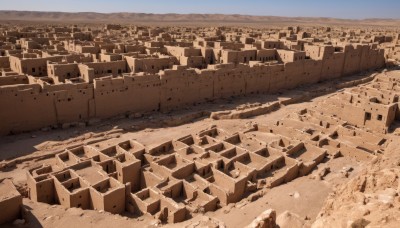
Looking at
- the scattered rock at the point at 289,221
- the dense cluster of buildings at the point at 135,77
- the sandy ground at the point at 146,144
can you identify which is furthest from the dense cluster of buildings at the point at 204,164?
the dense cluster of buildings at the point at 135,77

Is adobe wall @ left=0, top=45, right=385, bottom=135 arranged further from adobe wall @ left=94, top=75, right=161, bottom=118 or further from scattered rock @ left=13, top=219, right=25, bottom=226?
scattered rock @ left=13, top=219, right=25, bottom=226

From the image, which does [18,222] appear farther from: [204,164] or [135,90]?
[135,90]

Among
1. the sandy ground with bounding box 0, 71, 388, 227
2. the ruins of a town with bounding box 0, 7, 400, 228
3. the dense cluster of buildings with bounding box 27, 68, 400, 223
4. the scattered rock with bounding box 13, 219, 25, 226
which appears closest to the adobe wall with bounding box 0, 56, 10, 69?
the ruins of a town with bounding box 0, 7, 400, 228

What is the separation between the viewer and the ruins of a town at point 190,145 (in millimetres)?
12305

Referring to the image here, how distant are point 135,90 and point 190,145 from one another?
6846 mm

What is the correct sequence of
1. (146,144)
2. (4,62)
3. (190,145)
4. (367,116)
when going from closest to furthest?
(190,145) < (146,144) < (367,116) < (4,62)

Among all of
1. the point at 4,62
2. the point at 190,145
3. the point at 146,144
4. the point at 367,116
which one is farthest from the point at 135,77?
the point at 367,116

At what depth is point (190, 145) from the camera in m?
19.2

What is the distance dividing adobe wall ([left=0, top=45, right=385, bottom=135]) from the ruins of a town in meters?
0.07

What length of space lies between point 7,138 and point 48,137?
207 centimetres

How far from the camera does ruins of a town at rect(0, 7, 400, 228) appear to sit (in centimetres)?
1230

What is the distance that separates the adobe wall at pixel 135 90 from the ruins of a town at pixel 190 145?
0.24 feet

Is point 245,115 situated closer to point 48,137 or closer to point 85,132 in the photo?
point 85,132

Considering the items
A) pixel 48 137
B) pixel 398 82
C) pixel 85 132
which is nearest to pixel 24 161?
pixel 48 137
